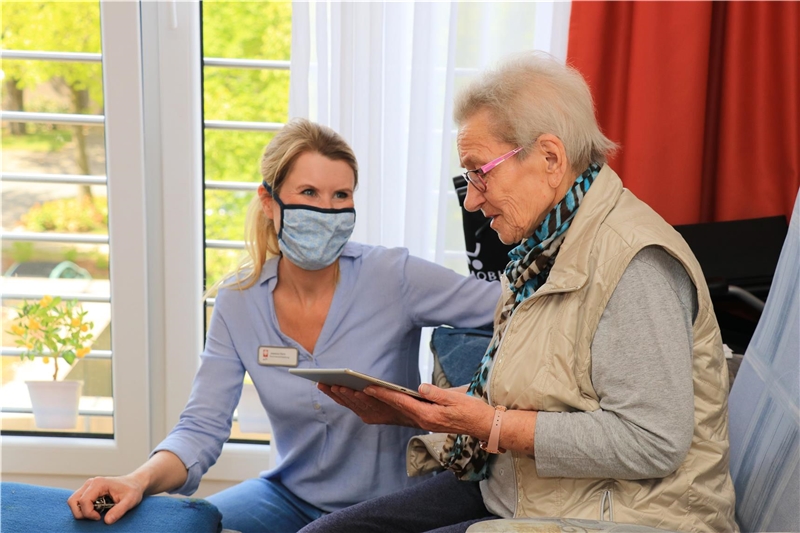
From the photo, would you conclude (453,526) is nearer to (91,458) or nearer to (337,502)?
(337,502)

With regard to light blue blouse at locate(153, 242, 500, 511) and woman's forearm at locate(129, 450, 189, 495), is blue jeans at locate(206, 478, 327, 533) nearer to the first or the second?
light blue blouse at locate(153, 242, 500, 511)

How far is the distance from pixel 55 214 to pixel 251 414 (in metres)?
1.02

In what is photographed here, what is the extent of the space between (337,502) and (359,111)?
1170 mm

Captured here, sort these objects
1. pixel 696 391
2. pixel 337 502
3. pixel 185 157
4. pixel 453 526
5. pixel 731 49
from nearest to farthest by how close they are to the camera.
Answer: pixel 696 391, pixel 453 526, pixel 337 502, pixel 731 49, pixel 185 157

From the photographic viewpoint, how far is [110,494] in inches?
59.3

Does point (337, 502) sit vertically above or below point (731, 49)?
below

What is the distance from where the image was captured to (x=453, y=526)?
4.81 feet

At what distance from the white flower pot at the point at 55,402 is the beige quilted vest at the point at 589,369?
195 cm

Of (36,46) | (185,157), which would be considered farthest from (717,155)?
(36,46)

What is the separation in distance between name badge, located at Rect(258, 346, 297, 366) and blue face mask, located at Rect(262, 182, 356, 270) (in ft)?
0.75

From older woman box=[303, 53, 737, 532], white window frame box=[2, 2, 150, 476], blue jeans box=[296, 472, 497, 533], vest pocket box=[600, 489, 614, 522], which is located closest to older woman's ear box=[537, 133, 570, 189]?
older woman box=[303, 53, 737, 532]

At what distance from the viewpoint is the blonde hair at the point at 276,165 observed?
6.03 ft

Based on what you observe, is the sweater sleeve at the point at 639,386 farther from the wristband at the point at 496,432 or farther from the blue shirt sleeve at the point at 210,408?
the blue shirt sleeve at the point at 210,408

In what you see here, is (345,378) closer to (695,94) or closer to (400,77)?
(400,77)
